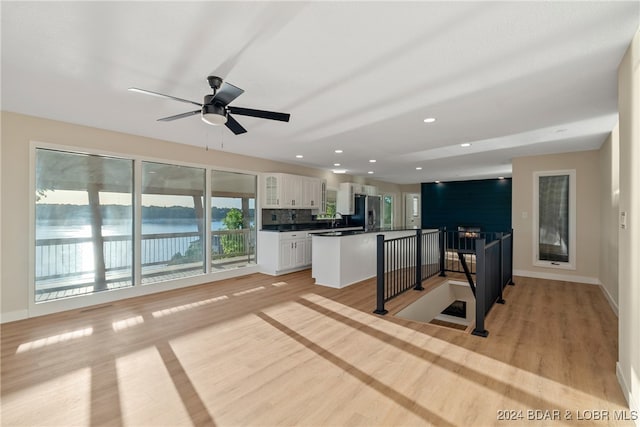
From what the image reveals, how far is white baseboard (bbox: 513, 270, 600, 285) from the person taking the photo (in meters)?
5.54

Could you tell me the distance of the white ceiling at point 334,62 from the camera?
6.01ft

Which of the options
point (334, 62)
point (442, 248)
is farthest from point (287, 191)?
point (334, 62)

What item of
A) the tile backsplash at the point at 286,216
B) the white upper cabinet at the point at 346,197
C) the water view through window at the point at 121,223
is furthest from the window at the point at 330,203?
the water view through window at the point at 121,223

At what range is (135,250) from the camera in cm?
471

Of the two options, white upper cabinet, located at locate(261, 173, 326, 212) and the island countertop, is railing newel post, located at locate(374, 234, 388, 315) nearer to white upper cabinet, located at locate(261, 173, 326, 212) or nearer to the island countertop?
the island countertop

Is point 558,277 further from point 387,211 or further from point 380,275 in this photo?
point 387,211

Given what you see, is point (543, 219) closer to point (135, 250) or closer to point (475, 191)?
point (475, 191)

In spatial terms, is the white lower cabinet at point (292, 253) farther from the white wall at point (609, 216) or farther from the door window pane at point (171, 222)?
the white wall at point (609, 216)

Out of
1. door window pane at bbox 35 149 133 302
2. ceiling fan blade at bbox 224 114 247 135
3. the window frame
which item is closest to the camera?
ceiling fan blade at bbox 224 114 247 135

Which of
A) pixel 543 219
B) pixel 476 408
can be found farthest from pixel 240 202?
pixel 543 219

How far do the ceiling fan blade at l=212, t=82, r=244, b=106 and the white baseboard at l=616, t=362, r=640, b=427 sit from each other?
3.45 metres

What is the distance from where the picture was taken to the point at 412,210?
1184 centimetres

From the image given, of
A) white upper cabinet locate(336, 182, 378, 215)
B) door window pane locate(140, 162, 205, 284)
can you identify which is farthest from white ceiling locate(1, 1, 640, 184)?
white upper cabinet locate(336, 182, 378, 215)

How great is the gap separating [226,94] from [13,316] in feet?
12.7
